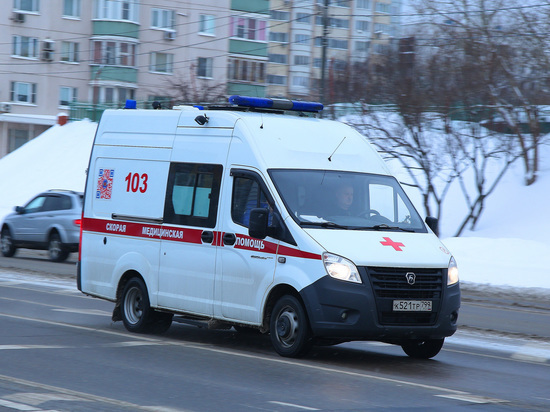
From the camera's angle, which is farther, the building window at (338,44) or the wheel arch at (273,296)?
the building window at (338,44)

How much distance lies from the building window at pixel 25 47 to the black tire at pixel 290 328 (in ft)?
170

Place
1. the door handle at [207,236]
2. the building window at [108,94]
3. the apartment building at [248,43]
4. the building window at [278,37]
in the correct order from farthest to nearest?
the building window at [278,37]
the apartment building at [248,43]
the building window at [108,94]
the door handle at [207,236]

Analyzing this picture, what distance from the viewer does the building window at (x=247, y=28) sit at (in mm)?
65938

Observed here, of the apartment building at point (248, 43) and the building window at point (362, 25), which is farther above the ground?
the building window at point (362, 25)

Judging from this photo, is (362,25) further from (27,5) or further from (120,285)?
(120,285)

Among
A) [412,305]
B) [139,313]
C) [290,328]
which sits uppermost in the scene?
[412,305]

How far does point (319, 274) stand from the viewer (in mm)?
8719

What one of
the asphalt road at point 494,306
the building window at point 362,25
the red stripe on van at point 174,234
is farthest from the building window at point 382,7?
the red stripe on van at point 174,234

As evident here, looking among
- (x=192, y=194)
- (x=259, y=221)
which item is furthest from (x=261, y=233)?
(x=192, y=194)

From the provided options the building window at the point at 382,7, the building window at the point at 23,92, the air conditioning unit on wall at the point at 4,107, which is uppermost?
the building window at the point at 382,7

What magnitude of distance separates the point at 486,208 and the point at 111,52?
33705 millimetres

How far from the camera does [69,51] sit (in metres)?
59.2

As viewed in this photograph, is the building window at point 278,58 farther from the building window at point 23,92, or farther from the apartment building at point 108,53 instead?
the building window at point 23,92

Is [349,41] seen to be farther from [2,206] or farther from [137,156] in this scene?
[137,156]
